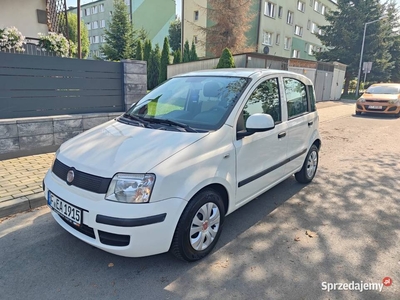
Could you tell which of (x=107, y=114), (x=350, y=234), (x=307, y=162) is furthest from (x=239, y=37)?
(x=350, y=234)

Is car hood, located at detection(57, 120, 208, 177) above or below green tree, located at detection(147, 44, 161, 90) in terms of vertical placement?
below

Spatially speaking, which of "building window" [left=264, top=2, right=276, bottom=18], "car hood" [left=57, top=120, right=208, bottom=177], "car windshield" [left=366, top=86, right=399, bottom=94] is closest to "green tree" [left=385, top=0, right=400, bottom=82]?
"building window" [left=264, top=2, right=276, bottom=18]

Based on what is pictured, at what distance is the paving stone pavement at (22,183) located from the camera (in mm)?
3658

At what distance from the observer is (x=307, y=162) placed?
15.6 ft

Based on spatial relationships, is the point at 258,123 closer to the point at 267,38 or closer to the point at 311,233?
the point at 311,233

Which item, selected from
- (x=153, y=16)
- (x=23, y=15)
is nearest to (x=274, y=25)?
(x=153, y=16)

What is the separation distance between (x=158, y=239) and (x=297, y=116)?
2.80 m

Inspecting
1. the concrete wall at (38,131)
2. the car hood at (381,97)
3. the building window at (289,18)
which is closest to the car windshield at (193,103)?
the concrete wall at (38,131)

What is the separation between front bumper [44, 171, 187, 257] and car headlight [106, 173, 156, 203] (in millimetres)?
49

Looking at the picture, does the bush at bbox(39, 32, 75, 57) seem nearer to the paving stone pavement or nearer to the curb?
the paving stone pavement

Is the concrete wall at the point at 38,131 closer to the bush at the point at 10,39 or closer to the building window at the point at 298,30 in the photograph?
the bush at the point at 10,39

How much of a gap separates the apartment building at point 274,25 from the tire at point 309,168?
21055 mm

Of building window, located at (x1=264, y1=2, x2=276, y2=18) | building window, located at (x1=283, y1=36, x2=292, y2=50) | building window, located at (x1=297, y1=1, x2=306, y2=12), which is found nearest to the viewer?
building window, located at (x1=264, y1=2, x2=276, y2=18)

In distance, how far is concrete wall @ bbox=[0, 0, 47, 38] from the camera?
974 centimetres
